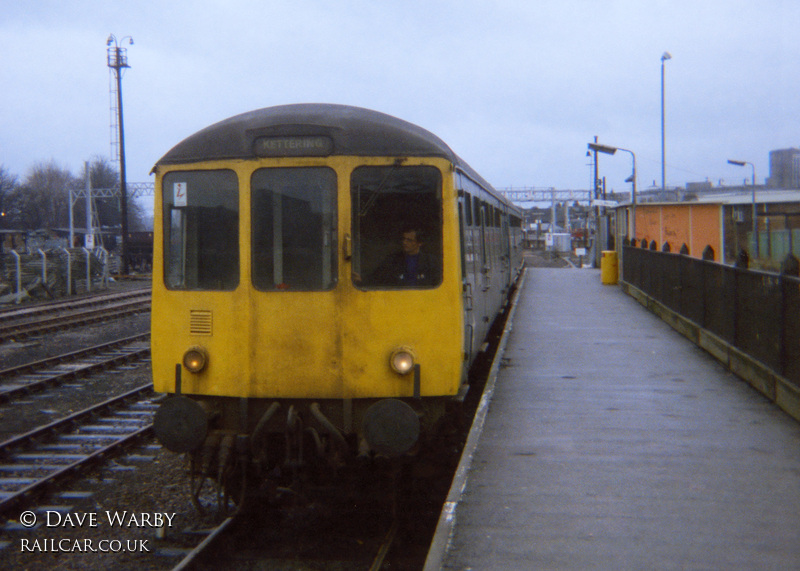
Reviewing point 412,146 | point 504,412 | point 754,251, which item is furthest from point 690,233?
point 412,146

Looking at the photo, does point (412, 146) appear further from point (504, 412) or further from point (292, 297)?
point (504, 412)

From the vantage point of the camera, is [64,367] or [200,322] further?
[64,367]

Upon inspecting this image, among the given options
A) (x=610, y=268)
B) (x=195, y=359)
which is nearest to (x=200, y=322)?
(x=195, y=359)

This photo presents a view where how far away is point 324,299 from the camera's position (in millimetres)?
6004

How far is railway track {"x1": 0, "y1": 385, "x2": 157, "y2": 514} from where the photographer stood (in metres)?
7.36

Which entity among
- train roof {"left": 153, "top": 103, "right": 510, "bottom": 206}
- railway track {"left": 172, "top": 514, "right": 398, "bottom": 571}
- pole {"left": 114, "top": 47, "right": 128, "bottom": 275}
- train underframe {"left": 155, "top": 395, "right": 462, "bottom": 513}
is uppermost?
pole {"left": 114, "top": 47, "right": 128, "bottom": 275}

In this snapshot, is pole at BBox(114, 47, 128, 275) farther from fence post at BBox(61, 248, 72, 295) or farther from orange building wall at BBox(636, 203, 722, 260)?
orange building wall at BBox(636, 203, 722, 260)

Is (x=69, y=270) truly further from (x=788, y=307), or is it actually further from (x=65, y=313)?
(x=788, y=307)

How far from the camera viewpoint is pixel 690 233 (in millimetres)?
26250

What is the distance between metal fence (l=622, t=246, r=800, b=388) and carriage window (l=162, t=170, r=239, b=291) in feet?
16.0

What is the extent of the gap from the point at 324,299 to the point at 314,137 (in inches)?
46.4

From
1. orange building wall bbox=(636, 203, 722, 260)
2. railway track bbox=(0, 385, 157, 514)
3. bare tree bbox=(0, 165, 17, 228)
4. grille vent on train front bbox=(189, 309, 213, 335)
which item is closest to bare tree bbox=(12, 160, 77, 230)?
bare tree bbox=(0, 165, 17, 228)

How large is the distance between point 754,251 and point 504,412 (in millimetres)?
20116

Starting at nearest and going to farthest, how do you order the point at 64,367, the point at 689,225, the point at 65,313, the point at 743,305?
the point at 743,305 → the point at 64,367 → the point at 65,313 → the point at 689,225
